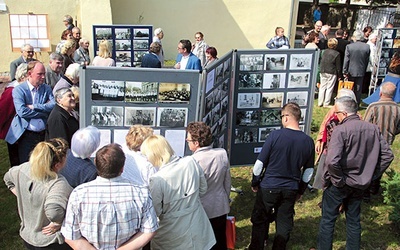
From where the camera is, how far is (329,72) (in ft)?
33.2

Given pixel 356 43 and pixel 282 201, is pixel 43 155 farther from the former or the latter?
pixel 356 43

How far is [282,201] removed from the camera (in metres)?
4.28

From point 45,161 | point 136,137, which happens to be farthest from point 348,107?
point 45,161

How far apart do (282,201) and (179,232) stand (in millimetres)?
1336

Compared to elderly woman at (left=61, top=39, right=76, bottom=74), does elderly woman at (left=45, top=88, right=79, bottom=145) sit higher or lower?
lower

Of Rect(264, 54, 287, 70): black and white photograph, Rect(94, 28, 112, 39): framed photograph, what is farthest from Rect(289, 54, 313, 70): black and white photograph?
Rect(94, 28, 112, 39): framed photograph

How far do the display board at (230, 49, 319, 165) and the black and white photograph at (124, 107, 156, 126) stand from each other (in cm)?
144

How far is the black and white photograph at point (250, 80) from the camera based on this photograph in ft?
17.8

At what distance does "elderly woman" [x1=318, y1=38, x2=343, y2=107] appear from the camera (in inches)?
390

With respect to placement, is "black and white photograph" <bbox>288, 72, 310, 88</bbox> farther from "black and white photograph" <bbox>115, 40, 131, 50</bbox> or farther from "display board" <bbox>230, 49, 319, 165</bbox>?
"black and white photograph" <bbox>115, 40, 131, 50</bbox>

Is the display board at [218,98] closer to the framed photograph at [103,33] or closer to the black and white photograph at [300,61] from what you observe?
the black and white photograph at [300,61]

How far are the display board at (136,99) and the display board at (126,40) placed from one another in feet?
19.5

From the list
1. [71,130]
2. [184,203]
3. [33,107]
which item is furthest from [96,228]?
[33,107]

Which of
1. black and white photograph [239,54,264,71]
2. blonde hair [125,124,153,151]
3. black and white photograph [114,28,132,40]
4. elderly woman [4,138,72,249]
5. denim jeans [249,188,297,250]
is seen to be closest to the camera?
elderly woman [4,138,72,249]
